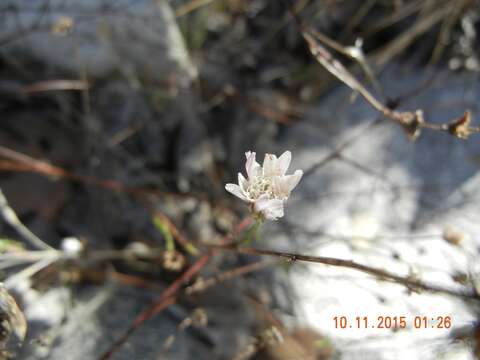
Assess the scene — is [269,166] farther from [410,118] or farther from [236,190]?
[410,118]

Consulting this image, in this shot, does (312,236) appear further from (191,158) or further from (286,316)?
(191,158)

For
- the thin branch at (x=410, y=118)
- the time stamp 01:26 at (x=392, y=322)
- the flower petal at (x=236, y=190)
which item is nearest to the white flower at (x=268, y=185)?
the flower petal at (x=236, y=190)

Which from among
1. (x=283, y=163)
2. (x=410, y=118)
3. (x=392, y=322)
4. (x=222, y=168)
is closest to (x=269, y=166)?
(x=283, y=163)

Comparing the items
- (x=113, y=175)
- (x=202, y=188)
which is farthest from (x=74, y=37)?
(x=202, y=188)

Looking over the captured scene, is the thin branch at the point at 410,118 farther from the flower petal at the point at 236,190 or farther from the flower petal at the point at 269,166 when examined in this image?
the flower petal at the point at 236,190

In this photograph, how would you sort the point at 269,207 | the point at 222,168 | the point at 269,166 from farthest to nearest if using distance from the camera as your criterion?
the point at 222,168 < the point at 269,166 < the point at 269,207

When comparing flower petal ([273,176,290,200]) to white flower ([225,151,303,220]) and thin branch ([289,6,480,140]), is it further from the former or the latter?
thin branch ([289,6,480,140])
